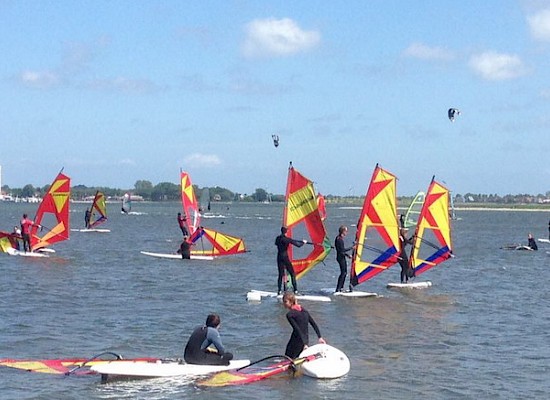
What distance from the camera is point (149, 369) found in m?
12.9

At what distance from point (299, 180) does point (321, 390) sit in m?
9.61

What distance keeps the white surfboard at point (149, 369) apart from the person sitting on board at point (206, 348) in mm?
99

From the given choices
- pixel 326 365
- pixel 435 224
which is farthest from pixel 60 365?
pixel 435 224

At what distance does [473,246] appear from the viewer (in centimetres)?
Result: 4841

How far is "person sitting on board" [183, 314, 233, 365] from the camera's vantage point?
13172 mm

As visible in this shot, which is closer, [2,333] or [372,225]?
[2,333]

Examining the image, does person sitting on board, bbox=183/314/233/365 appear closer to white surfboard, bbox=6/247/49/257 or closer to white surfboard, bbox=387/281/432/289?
white surfboard, bbox=387/281/432/289

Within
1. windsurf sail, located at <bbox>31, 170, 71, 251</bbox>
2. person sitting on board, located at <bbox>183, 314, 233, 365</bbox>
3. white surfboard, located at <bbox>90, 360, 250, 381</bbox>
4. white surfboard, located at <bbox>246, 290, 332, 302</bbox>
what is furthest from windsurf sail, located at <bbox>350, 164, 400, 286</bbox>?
windsurf sail, located at <bbox>31, 170, 71, 251</bbox>

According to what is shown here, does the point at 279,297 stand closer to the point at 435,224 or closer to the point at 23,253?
the point at 435,224

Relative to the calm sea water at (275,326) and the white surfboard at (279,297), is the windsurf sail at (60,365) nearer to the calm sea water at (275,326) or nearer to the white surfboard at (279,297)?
the calm sea water at (275,326)

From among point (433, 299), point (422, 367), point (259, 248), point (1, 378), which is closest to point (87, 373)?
point (1, 378)

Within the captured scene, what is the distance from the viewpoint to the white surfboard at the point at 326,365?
13.2m

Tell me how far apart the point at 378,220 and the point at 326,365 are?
32.2 feet

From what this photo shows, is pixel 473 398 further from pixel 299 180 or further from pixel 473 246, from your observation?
pixel 473 246
